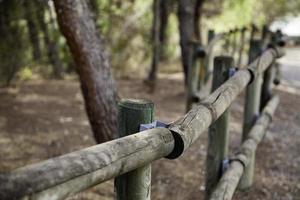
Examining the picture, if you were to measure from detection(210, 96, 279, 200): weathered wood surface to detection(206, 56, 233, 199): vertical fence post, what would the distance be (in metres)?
0.12

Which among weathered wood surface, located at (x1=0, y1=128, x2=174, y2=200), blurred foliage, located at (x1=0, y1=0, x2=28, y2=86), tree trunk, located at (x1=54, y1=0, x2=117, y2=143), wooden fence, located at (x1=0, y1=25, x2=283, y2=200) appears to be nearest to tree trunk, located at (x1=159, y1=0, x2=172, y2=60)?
blurred foliage, located at (x1=0, y1=0, x2=28, y2=86)

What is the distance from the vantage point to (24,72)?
9.46m

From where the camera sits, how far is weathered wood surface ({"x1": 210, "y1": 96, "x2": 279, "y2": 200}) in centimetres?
261

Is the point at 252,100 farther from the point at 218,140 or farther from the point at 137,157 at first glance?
the point at 137,157

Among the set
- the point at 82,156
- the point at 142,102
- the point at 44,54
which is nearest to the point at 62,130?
the point at 142,102

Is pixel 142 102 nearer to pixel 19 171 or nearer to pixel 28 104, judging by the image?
pixel 19 171

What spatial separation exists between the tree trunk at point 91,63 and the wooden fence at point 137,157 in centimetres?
126

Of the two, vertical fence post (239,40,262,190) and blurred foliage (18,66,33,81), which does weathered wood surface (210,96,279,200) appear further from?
blurred foliage (18,66,33,81)

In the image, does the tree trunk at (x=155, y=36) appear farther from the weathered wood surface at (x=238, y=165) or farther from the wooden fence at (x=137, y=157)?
the wooden fence at (x=137, y=157)

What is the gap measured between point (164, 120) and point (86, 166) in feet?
15.9

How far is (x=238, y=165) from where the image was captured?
3.06m

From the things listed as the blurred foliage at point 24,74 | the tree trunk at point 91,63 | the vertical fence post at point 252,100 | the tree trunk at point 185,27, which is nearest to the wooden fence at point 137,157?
the vertical fence post at point 252,100

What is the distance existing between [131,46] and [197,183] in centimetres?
717

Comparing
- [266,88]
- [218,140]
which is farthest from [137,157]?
[266,88]
